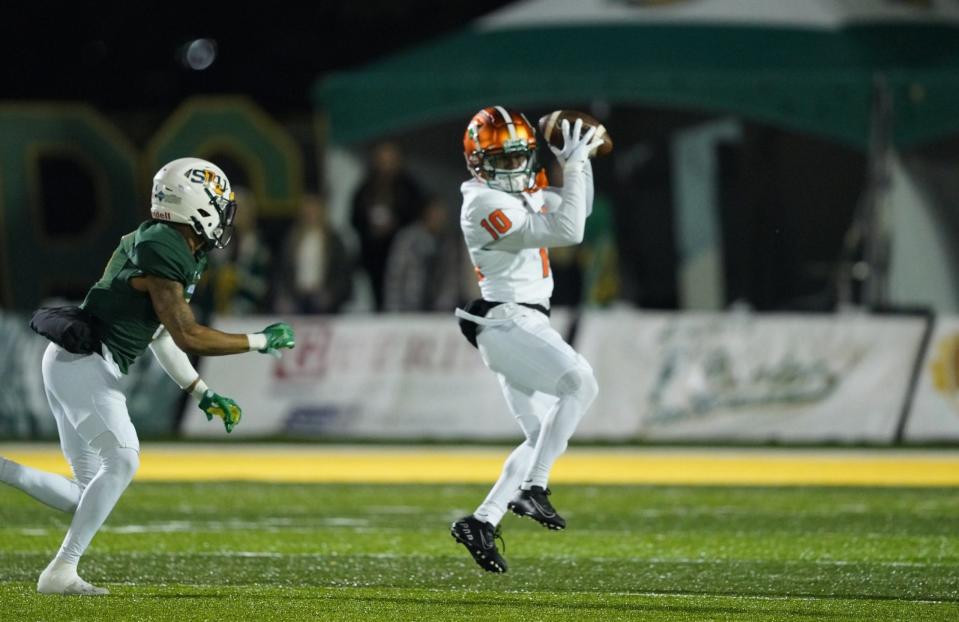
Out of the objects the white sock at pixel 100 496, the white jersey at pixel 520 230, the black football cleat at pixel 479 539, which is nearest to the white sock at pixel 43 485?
the white sock at pixel 100 496

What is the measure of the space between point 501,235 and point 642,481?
182 inches

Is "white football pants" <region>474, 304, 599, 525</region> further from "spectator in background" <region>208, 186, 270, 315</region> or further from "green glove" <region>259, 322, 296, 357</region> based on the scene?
"spectator in background" <region>208, 186, 270, 315</region>

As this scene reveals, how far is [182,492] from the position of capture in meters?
11.8

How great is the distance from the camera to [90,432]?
7277 millimetres

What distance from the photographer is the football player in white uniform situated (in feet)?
26.0

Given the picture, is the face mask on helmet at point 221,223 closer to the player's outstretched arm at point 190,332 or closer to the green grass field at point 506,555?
the player's outstretched arm at point 190,332

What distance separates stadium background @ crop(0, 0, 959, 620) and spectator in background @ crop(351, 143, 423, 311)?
5cm

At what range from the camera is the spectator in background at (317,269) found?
16.0 metres

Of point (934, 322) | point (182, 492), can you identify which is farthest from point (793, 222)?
point (182, 492)

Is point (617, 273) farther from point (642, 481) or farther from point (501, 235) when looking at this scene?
point (501, 235)

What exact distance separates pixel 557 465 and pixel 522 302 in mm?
5052

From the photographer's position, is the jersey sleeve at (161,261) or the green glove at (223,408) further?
the green glove at (223,408)

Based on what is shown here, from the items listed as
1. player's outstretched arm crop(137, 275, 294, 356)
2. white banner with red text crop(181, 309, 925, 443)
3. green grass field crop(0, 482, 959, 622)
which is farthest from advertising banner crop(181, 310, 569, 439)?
player's outstretched arm crop(137, 275, 294, 356)

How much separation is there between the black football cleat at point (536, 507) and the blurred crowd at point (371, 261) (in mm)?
8135
